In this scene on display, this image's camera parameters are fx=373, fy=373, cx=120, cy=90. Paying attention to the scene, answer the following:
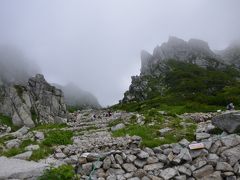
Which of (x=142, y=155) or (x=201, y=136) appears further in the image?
(x=201, y=136)

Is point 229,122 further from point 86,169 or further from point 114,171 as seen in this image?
point 86,169

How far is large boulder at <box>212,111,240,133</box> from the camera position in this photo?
17.7m

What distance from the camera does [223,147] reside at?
1619cm

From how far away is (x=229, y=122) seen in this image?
18156mm

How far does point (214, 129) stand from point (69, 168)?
28.9ft

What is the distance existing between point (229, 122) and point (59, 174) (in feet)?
28.9

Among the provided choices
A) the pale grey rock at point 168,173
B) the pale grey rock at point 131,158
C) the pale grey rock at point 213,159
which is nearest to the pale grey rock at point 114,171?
the pale grey rock at point 131,158

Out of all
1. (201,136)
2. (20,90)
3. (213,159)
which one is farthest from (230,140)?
(20,90)

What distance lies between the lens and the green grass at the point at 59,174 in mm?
13869

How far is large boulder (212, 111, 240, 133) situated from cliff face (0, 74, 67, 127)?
173 feet

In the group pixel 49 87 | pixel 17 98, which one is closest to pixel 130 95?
pixel 49 87

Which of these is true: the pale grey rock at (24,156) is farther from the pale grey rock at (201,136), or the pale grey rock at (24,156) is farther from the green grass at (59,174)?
the pale grey rock at (201,136)

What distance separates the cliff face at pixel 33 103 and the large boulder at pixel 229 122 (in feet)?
173

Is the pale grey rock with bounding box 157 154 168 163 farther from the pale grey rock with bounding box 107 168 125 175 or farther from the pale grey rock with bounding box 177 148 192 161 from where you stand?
the pale grey rock with bounding box 107 168 125 175
